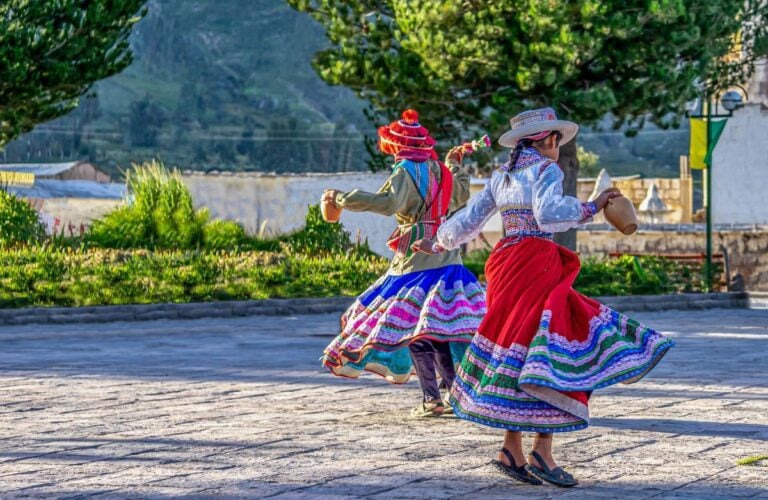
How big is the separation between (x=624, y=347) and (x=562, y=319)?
0.34 meters

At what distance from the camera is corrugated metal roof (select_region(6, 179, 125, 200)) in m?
48.8

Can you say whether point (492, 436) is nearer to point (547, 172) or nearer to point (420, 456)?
point (420, 456)

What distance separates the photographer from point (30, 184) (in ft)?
166

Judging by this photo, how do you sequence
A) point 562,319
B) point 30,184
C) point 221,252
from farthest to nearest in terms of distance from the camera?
point 30,184 < point 221,252 < point 562,319

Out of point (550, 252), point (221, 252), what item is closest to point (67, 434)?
point (550, 252)

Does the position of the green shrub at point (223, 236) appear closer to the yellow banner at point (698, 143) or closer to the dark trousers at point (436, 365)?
the yellow banner at point (698, 143)

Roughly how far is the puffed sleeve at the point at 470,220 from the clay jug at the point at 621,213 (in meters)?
0.84

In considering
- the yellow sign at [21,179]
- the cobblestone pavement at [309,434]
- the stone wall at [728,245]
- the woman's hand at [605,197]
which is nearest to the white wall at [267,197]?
the stone wall at [728,245]

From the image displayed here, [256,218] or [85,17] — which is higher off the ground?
[85,17]

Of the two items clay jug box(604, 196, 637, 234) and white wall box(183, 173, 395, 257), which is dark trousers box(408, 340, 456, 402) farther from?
white wall box(183, 173, 395, 257)

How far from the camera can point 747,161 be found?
1822 inches

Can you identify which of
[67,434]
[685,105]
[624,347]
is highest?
[685,105]

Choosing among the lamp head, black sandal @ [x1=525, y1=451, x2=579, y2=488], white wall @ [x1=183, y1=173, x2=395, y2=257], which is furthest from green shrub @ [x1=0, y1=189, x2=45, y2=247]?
black sandal @ [x1=525, y1=451, x2=579, y2=488]

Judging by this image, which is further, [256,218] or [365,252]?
[256,218]
